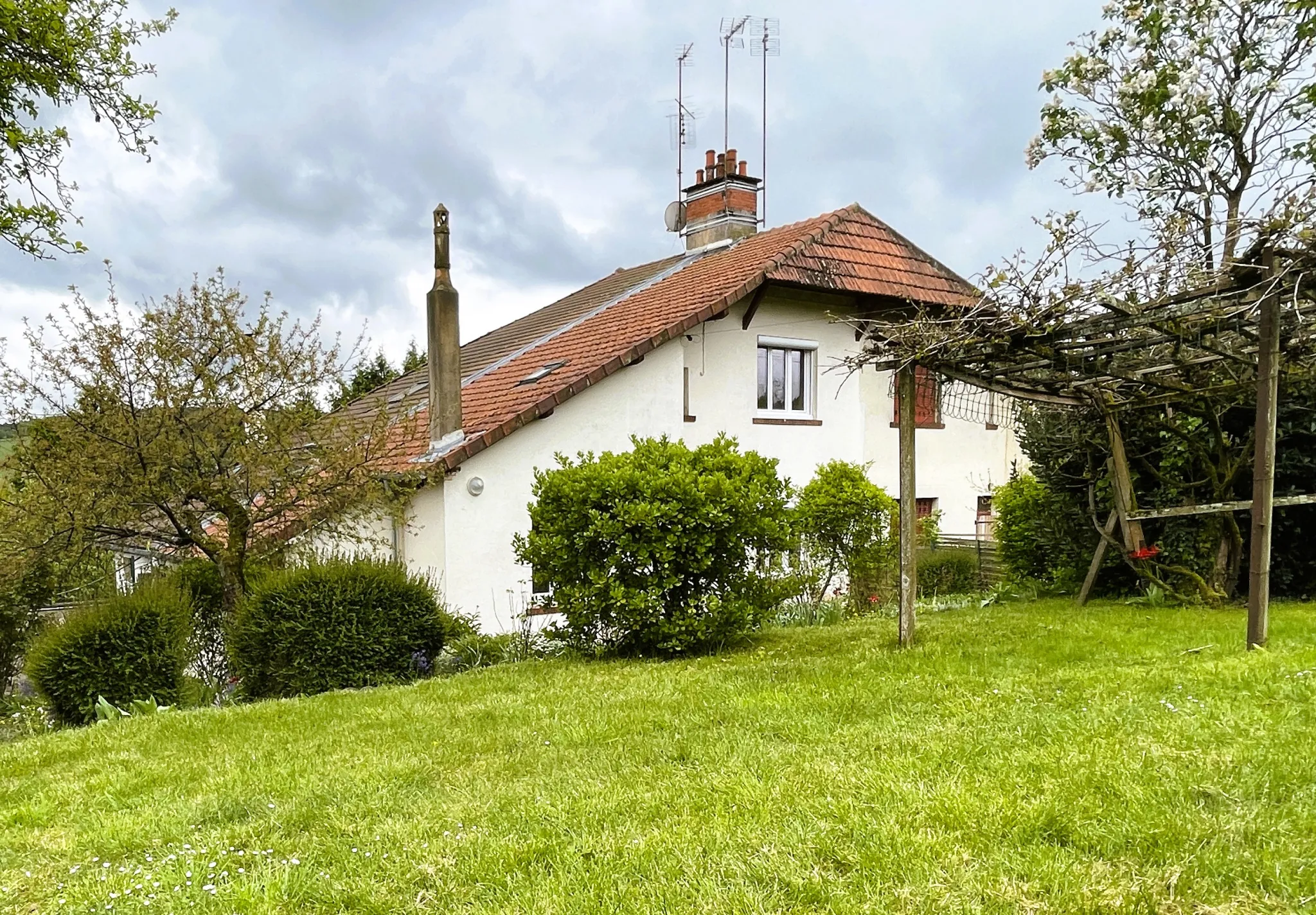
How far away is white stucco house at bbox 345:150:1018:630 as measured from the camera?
11414 millimetres

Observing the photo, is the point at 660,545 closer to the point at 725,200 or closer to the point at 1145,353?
the point at 1145,353

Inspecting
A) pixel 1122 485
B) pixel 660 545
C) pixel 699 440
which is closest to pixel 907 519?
pixel 660 545

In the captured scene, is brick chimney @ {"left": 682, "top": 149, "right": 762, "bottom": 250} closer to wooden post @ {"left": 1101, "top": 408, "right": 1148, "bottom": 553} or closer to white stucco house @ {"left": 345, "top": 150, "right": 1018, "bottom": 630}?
white stucco house @ {"left": 345, "top": 150, "right": 1018, "bottom": 630}

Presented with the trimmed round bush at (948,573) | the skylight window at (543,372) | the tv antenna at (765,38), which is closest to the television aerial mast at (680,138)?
the tv antenna at (765,38)

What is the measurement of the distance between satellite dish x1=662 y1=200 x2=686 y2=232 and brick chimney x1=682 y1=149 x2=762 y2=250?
24.6 inches

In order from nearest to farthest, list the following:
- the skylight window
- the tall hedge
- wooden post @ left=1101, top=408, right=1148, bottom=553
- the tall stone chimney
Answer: the tall hedge
wooden post @ left=1101, top=408, right=1148, bottom=553
the tall stone chimney
the skylight window

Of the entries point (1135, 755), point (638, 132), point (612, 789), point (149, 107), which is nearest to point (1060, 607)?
point (1135, 755)

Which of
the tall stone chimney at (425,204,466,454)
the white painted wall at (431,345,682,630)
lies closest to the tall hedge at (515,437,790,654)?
the white painted wall at (431,345,682,630)

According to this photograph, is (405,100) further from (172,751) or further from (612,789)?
(612,789)

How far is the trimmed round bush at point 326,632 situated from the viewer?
27.0ft

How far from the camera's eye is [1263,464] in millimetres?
6195

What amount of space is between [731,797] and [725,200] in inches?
648

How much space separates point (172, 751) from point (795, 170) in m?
17.2

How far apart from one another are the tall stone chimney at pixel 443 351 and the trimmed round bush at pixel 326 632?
313 cm
